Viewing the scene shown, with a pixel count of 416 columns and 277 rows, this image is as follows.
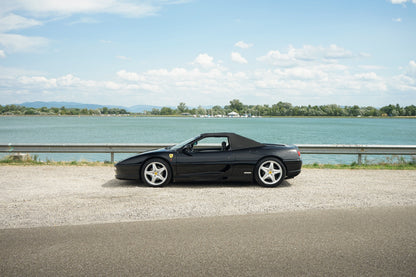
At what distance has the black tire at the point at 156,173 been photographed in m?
8.04

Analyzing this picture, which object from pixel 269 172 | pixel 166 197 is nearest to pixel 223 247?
pixel 166 197

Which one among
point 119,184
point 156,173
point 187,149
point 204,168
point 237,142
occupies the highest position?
point 237,142

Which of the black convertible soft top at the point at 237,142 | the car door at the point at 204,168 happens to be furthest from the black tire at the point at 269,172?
the car door at the point at 204,168

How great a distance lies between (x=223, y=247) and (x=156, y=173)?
165 inches

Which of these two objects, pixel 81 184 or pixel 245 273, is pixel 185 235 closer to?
pixel 245 273

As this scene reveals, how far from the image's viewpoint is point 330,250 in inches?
159

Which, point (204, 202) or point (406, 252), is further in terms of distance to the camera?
point (204, 202)

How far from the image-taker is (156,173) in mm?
8055

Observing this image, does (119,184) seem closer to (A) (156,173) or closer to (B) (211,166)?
(A) (156,173)

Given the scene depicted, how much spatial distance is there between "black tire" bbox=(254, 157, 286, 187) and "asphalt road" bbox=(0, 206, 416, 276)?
2531mm

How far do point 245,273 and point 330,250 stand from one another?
47.5 inches

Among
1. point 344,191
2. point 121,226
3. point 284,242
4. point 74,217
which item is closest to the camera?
point 284,242

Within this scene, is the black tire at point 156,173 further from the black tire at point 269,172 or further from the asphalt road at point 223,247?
the asphalt road at point 223,247

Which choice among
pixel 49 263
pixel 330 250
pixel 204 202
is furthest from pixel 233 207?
pixel 49 263
